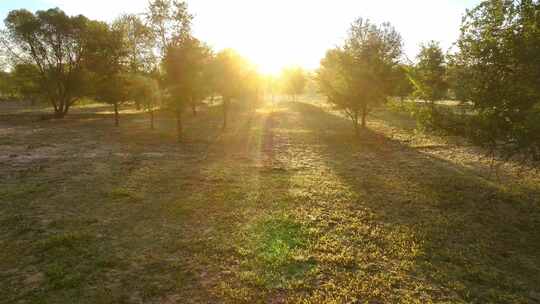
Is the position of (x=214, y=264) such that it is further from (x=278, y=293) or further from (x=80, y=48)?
(x=80, y=48)

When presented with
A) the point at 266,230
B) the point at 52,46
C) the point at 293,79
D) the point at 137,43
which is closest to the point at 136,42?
the point at 137,43

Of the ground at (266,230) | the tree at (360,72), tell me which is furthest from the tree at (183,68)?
the tree at (360,72)

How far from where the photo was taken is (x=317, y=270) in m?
8.17

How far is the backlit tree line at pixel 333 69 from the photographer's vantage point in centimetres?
1000

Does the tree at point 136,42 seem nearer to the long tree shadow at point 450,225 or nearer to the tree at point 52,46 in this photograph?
the tree at point 52,46

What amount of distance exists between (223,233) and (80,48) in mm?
47485

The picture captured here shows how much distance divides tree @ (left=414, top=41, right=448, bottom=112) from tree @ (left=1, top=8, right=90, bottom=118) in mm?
46149

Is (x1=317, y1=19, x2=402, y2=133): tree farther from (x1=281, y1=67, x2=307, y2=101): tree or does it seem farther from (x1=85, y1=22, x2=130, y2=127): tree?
(x1=281, y1=67, x2=307, y2=101): tree

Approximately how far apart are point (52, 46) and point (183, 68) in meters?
32.9

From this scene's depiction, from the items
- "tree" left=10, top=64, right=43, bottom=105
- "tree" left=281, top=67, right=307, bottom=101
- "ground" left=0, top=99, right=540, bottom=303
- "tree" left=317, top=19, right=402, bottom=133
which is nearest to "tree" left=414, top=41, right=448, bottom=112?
"ground" left=0, top=99, right=540, bottom=303

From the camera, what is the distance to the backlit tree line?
1000 centimetres

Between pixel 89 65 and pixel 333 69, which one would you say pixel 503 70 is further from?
pixel 89 65

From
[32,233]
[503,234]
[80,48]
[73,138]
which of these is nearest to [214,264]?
[32,233]

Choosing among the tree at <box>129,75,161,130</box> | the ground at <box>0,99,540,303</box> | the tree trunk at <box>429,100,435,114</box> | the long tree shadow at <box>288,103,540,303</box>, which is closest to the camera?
the ground at <box>0,99,540,303</box>
